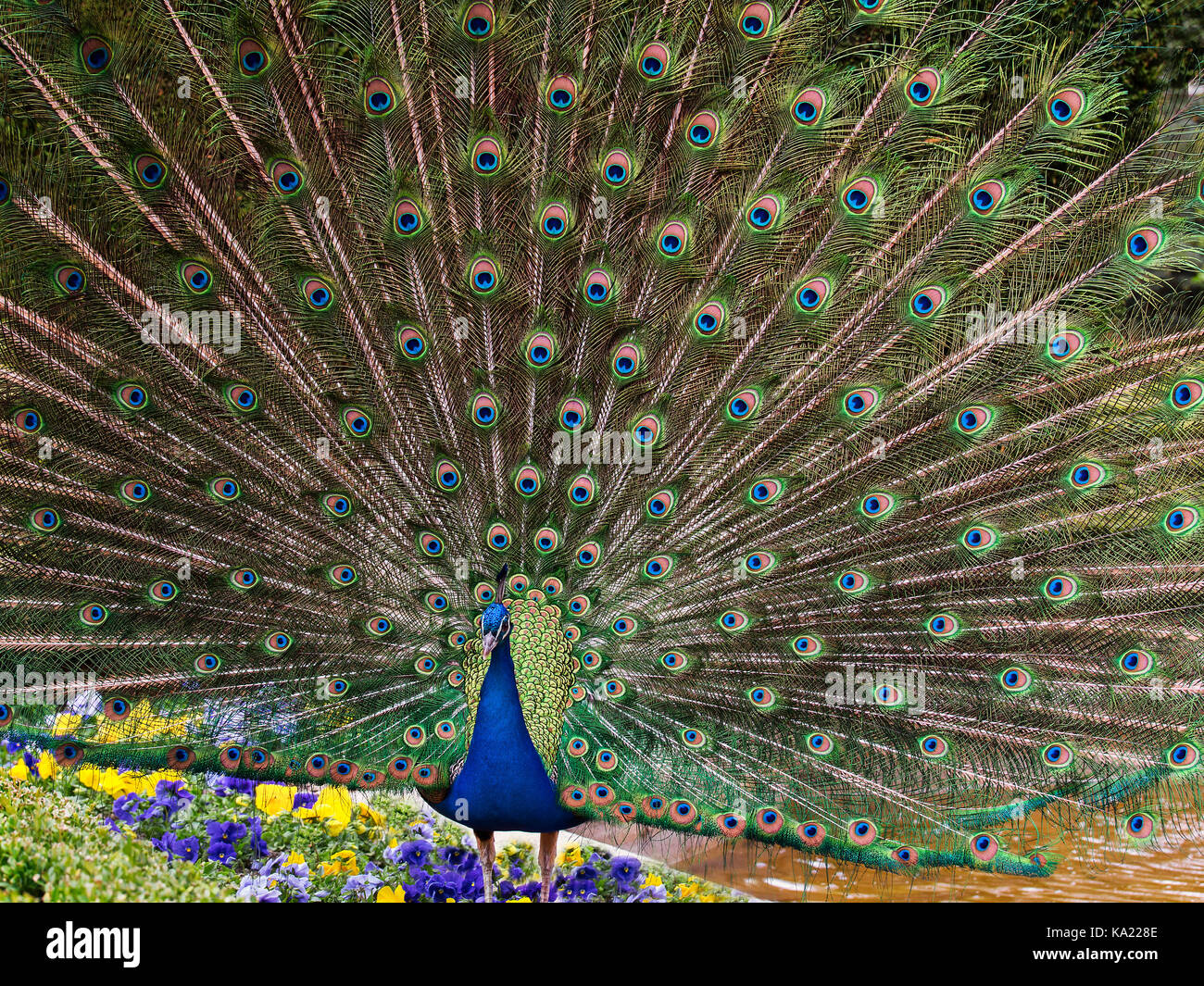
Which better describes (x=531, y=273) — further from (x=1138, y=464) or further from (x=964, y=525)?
(x=1138, y=464)

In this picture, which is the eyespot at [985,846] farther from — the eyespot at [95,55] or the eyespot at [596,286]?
the eyespot at [95,55]

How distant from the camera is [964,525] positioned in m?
4.24

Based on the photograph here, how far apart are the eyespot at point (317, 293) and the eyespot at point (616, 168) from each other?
1224 millimetres

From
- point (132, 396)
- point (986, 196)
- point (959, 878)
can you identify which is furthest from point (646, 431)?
point (959, 878)

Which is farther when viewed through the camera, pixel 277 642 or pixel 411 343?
pixel 277 642

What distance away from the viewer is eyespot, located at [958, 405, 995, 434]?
416cm

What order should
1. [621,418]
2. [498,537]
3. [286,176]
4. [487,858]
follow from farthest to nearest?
[487,858]
[498,537]
[621,418]
[286,176]

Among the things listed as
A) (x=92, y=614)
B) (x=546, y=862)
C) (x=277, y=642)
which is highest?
(x=92, y=614)

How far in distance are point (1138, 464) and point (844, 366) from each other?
131 cm

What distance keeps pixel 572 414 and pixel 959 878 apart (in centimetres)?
370

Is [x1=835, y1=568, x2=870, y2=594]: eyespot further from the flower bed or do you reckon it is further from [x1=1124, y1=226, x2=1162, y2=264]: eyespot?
the flower bed

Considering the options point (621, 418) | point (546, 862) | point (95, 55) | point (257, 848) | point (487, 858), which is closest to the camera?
point (95, 55)

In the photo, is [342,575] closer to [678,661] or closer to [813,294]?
[678,661]

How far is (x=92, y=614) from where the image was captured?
14.1ft
